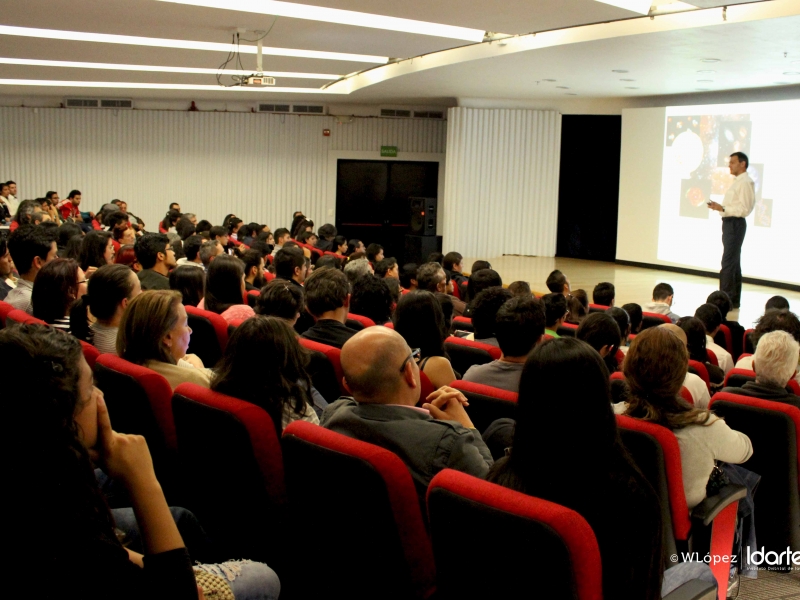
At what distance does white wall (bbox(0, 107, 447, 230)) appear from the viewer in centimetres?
1530

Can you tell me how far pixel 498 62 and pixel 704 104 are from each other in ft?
14.0

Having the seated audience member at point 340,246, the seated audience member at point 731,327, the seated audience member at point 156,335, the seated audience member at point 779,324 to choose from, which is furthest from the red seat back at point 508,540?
the seated audience member at point 340,246

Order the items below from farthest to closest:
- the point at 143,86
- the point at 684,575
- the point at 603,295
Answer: the point at 143,86
the point at 603,295
the point at 684,575

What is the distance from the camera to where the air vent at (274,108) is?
51.7 feet

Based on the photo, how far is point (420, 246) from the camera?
1409 cm

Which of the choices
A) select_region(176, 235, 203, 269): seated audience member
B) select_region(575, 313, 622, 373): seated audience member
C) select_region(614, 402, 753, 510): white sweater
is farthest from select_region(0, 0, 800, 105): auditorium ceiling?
select_region(614, 402, 753, 510): white sweater

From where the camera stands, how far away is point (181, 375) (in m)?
2.79

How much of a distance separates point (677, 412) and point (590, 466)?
3.41 ft

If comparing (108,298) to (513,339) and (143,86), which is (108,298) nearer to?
(513,339)

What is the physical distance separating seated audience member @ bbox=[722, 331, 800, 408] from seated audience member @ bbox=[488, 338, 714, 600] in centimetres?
187

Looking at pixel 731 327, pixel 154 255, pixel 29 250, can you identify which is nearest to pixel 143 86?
pixel 154 255

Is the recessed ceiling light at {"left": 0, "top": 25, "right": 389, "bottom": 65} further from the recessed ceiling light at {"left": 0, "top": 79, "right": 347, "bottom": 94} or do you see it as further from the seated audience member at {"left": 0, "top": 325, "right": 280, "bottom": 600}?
the seated audience member at {"left": 0, "top": 325, "right": 280, "bottom": 600}

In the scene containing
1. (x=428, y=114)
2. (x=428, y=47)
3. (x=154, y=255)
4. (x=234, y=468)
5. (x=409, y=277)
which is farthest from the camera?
(x=428, y=114)

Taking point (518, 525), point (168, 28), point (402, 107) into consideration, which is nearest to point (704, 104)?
point (402, 107)
